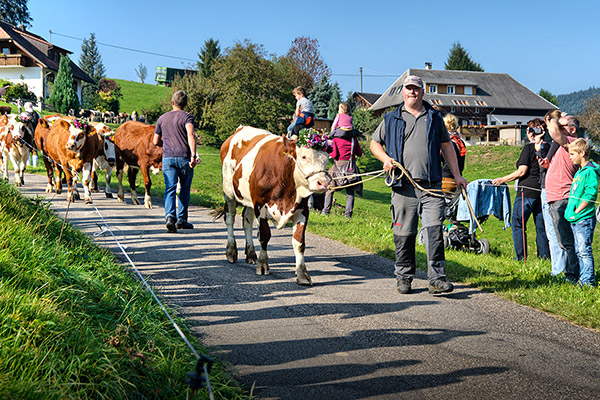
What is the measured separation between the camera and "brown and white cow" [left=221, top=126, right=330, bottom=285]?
716cm

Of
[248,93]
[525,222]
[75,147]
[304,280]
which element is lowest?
[304,280]

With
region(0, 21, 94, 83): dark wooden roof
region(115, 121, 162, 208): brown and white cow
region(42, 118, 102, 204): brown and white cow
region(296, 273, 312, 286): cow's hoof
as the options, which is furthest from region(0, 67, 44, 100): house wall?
region(296, 273, 312, 286): cow's hoof

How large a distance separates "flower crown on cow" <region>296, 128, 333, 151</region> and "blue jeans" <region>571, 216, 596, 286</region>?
137 inches

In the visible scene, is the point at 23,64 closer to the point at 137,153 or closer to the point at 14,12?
the point at 14,12

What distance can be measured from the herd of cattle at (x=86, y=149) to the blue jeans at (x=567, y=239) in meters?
9.25

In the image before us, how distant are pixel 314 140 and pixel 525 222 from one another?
15.6 ft

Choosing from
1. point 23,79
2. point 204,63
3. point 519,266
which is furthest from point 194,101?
point 519,266

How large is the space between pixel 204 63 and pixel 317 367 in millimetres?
95183

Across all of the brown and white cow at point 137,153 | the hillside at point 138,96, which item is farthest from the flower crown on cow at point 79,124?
the hillside at point 138,96

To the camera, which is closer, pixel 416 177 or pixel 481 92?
pixel 416 177

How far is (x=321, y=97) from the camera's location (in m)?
72.6

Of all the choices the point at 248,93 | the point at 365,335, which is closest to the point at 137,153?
the point at 365,335

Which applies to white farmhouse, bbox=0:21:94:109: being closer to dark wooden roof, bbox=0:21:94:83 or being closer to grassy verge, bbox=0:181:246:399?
dark wooden roof, bbox=0:21:94:83

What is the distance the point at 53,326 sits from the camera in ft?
12.2
